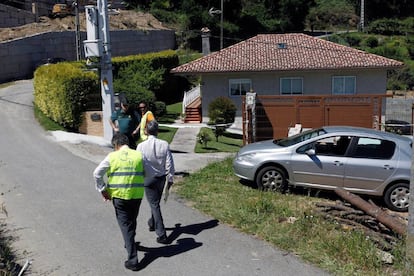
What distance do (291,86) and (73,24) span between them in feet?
62.9

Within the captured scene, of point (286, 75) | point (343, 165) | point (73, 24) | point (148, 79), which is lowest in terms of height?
point (343, 165)

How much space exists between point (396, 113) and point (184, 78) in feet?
50.2

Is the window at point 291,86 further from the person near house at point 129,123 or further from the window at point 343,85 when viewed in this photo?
the person near house at point 129,123

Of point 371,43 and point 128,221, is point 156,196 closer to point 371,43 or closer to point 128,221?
point 128,221

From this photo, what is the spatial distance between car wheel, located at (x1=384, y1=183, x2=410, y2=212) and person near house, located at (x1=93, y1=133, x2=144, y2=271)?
18.6 ft

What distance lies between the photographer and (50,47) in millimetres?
33812

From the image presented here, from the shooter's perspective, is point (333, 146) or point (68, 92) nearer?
point (333, 146)

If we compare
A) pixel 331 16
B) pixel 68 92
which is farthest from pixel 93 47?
pixel 331 16

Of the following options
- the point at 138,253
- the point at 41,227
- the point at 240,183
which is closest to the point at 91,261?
the point at 138,253

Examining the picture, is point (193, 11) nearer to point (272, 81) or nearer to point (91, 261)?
point (272, 81)

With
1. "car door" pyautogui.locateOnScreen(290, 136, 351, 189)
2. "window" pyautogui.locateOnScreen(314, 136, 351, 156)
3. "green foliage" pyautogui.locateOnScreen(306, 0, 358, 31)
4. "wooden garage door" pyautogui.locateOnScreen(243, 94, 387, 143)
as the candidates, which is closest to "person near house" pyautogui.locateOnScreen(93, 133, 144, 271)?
"car door" pyautogui.locateOnScreen(290, 136, 351, 189)

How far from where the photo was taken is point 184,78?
129 ft

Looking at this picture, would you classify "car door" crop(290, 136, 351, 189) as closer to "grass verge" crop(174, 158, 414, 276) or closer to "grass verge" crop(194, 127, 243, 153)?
"grass verge" crop(174, 158, 414, 276)

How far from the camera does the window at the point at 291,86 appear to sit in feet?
93.7
